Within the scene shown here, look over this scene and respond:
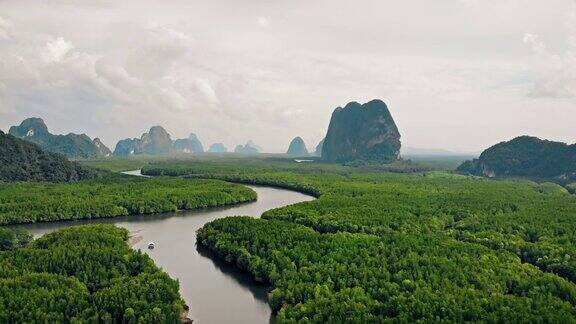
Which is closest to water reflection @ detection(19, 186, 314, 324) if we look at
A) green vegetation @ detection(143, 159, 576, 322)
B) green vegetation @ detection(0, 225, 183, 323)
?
green vegetation @ detection(143, 159, 576, 322)

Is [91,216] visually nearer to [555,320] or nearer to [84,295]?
[84,295]

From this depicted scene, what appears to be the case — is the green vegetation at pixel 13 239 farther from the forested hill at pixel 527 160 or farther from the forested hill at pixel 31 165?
the forested hill at pixel 527 160

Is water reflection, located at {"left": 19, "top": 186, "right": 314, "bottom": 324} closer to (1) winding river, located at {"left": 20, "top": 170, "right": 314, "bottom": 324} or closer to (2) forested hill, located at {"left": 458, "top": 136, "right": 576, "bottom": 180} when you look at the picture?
(1) winding river, located at {"left": 20, "top": 170, "right": 314, "bottom": 324}

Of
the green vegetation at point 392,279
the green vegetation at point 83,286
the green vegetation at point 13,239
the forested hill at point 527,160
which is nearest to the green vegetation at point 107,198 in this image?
the green vegetation at point 13,239

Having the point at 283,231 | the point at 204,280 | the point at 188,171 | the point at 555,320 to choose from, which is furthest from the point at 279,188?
the point at 555,320

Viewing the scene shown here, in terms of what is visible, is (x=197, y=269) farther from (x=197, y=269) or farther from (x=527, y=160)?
(x=527, y=160)

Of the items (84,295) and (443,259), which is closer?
(84,295)

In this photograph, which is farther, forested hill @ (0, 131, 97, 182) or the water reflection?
forested hill @ (0, 131, 97, 182)
